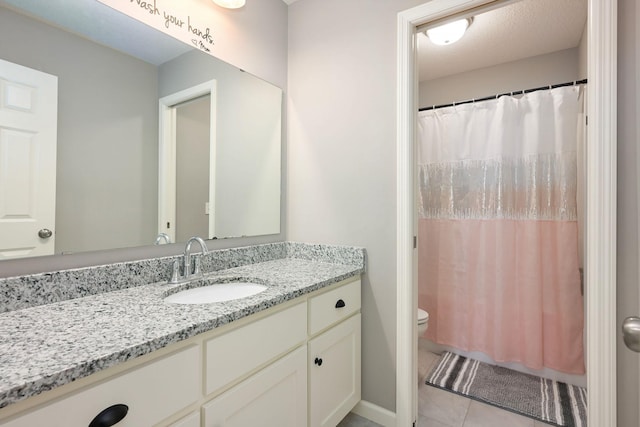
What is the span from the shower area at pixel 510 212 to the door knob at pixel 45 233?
6.30 feet

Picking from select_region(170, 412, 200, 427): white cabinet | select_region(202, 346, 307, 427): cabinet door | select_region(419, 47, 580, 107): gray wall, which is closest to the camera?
select_region(170, 412, 200, 427): white cabinet

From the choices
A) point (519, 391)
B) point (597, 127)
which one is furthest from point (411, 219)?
point (519, 391)

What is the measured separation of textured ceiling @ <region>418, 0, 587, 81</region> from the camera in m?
1.91

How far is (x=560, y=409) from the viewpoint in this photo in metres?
1.73

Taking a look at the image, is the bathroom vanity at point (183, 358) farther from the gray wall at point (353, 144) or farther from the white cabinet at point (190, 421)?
the gray wall at point (353, 144)

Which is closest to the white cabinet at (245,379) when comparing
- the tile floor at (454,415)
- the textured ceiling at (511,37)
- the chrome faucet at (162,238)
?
the tile floor at (454,415)

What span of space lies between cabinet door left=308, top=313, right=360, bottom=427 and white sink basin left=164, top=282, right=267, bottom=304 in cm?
35

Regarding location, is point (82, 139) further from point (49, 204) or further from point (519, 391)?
point (519, 391)

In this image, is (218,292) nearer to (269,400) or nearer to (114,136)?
(269,400)

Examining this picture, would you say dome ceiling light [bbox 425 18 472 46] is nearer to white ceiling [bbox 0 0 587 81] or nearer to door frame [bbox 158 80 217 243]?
white ceiling [bbox 0 0 587 81]

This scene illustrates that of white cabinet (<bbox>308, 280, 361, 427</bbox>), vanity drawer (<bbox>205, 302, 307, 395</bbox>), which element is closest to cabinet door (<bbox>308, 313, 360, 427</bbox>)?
white cabinet (<bbox>308, 280, 361, 427</bbox>)

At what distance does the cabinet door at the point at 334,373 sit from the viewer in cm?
128

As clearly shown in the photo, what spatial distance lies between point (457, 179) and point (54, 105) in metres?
2.38

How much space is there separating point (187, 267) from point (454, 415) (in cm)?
165
